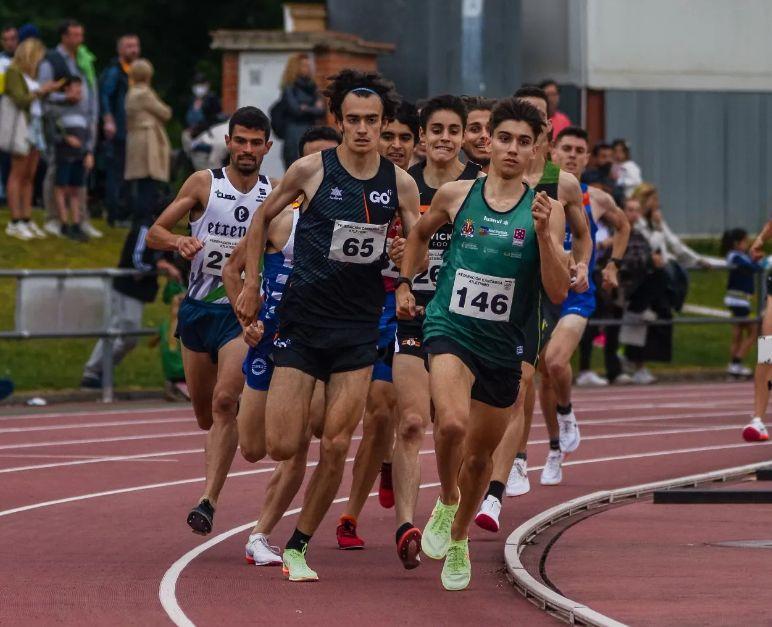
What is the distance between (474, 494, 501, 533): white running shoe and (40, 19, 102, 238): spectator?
1239 centimetres

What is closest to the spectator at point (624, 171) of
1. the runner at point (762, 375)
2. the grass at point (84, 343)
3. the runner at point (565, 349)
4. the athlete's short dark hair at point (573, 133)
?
A: the grass at point (84, 343)

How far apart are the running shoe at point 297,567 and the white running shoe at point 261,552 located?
0.35m

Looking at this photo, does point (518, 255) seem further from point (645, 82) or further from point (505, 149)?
point (645, 82)

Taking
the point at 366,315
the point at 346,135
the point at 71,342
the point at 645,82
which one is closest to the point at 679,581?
the point at 366,315

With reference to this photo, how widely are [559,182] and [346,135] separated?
242 cm

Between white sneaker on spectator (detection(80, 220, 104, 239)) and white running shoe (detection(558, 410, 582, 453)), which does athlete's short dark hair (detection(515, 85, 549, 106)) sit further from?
white sneaker on spectator (detection(80, 220, 104, 239))

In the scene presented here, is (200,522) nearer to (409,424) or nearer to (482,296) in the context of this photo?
(409,424)

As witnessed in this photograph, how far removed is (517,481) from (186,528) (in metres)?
2.40

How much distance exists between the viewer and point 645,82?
113 feet

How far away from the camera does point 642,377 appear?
24250 mm

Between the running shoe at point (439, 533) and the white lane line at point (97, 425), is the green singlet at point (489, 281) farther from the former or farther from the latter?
the white lane line at point (97, 425)

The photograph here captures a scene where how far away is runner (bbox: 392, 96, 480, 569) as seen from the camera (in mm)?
10805

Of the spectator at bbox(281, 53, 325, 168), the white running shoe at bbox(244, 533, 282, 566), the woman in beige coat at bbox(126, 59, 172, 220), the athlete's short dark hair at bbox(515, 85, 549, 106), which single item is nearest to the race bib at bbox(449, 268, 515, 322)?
the white running shoe at bbox(244, 533, 282, 566)

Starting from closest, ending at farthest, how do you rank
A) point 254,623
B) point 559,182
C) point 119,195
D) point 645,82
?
point 254,623 < point 559,182 < point 119,195 < point 645,82
